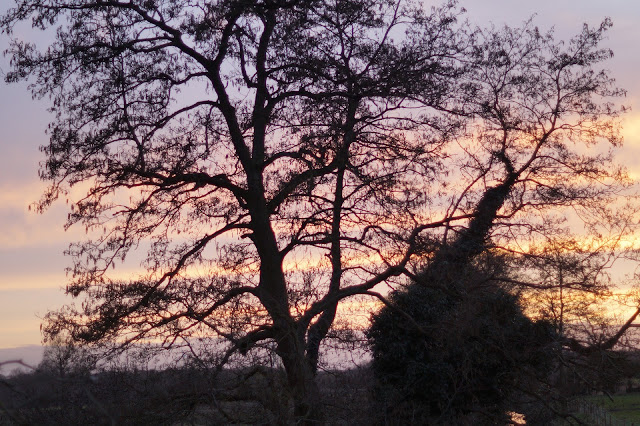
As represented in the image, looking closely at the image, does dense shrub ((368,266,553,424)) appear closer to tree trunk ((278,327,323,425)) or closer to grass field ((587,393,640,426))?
tree trunk ((278,327,323,425))

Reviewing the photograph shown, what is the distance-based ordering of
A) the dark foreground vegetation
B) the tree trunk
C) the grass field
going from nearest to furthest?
1. the dark foreground vegetation
2. the tree trunk
3. the grass field

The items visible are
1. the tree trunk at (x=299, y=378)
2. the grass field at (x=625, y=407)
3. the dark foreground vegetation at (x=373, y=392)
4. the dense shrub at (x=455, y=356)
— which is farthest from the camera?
the grass field at (x=625, y=407)

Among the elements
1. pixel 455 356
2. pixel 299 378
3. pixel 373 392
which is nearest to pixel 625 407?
pixel 455 356

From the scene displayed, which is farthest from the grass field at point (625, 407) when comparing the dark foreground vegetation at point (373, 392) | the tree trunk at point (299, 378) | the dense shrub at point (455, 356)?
the tree trunk at point (299, 378)

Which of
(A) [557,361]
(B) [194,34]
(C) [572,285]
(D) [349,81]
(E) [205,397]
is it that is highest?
(B) [194,34]

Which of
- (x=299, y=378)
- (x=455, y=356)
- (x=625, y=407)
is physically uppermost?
(x=455, y=356)

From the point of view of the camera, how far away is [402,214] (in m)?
12.9

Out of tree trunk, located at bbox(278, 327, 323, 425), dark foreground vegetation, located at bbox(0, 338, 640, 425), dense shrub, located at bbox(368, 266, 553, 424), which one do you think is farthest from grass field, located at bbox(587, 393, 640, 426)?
tree trunk, located at bbox(278, 327, 323, 425)

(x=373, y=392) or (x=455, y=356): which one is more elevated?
(x=455, y=356)

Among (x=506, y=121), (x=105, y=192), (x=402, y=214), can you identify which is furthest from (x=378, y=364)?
(x=105, y=192)

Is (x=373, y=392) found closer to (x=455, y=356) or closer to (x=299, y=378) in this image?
(x=455, y=356)

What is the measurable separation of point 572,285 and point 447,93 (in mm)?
5040

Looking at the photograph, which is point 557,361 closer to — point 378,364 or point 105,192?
point 378,364

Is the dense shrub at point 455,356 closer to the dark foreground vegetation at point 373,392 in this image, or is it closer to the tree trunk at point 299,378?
the dark foreground vegetation at point 373,392
